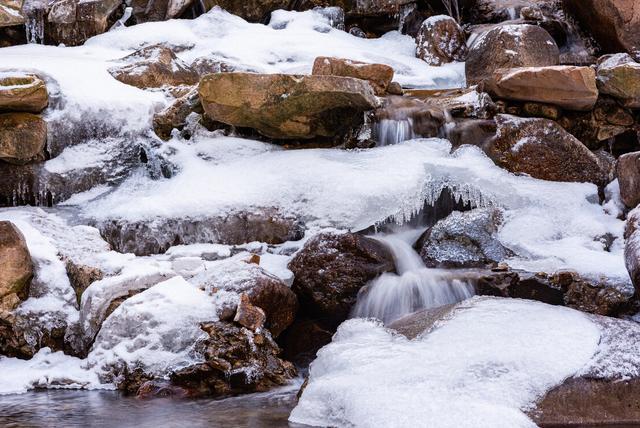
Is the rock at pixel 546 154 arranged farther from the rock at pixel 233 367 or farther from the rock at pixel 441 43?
the rock at pixel 441 43

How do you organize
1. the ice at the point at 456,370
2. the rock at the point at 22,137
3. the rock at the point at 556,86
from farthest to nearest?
the rock at the point at 556,86
the rock at the point at 22,137
the ice at the point at 456,370

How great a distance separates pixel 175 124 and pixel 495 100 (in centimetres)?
382

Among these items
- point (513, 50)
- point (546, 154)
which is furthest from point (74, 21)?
point (546, 154)

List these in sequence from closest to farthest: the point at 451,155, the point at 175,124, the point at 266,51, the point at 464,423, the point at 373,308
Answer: the point at 464,423 < the point at 373,308 < the point at 451,155 < the point at 175,124 < the point at 266,51

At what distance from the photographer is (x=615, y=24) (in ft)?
34.2

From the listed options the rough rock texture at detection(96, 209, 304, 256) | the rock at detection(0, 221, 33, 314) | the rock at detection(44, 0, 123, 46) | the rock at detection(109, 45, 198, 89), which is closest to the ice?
the rough rock texture at detection(96, 209, 304, 256)

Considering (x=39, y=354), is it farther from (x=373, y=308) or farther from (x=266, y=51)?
(x=266, y=51)

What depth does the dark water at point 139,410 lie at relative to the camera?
348 centimetres

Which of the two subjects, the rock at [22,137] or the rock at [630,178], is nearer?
the rock at [630,178]

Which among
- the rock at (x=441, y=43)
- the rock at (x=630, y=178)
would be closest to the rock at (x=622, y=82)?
the rock at (x=630, y=178)

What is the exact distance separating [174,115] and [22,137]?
169 centimetres

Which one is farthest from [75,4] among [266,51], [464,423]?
[464,423]

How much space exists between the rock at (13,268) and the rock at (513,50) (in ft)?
22.0

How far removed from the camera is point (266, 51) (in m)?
11.2
